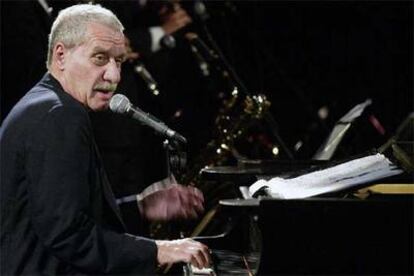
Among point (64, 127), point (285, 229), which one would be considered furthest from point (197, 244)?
point (64, 127)

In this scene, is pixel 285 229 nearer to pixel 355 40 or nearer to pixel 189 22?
pixel 189 22

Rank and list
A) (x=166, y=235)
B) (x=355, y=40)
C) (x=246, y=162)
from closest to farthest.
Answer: (x=246, y=162) < (x=166, y=235) < (x=355, y=40)

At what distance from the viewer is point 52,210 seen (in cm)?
229

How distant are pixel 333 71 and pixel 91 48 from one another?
405cm

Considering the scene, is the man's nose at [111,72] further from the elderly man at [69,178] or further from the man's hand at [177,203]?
the man's hand at [177,203]

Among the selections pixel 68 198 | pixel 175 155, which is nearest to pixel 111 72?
pixel 175 155

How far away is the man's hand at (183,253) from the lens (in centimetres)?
242

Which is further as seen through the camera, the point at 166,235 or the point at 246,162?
the point at 166,235

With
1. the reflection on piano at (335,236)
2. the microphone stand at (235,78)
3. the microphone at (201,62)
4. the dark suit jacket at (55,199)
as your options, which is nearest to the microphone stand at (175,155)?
the dark suit jacket at (55,199)

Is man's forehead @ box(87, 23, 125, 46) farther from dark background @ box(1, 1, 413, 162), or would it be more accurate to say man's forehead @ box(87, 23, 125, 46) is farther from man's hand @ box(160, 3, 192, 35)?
dark background @ box(1, 1, 413, 162)

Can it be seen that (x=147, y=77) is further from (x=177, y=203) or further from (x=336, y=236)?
(x=336, y=236)

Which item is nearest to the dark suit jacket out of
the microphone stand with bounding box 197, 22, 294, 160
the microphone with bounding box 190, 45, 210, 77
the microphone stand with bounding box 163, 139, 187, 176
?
the microphone stand with bounding box 163, 139, 187, 176

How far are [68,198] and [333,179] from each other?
30.7 inches

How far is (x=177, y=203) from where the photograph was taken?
9.46 ft
